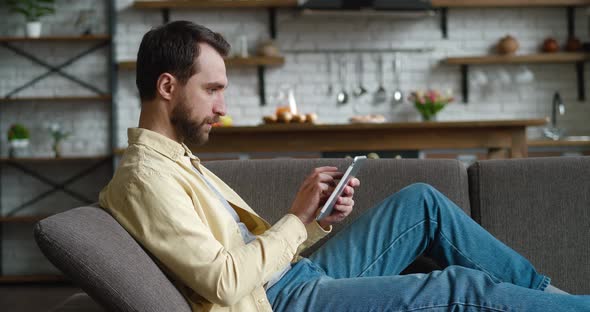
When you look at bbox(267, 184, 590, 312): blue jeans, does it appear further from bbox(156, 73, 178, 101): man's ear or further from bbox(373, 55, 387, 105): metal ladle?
bbox(373, 55, 387, 105): metal ladle

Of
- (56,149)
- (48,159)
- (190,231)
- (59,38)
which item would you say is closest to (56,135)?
(56,149)

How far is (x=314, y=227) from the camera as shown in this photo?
1.99 meters

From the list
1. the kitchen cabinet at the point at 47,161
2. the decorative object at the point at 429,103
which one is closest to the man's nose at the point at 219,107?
the decorative object at the point at 429,103

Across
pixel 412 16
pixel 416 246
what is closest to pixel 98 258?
pixel 416 246

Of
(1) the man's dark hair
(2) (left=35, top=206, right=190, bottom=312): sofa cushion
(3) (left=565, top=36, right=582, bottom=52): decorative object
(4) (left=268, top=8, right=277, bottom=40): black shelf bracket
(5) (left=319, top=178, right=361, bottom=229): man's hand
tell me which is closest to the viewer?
(2) (left=35, top=206, right=190, bottom=312): sofa cushion

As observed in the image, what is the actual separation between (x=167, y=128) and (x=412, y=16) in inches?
174

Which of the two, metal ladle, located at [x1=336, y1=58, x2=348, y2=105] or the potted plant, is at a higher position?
the potted plant

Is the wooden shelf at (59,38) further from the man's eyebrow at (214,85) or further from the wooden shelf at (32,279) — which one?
the man's eyebrow at (214,85)

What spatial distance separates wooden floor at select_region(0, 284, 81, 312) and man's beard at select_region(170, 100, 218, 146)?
2687mm

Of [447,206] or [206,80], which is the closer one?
[206,80]

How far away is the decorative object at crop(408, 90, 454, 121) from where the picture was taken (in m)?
5.50

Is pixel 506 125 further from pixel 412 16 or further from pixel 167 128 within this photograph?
pixel 167 128

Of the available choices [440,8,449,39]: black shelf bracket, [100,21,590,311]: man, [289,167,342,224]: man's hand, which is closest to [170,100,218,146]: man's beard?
[100,21,590,311]: man

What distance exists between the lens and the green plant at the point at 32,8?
5.47 meters
